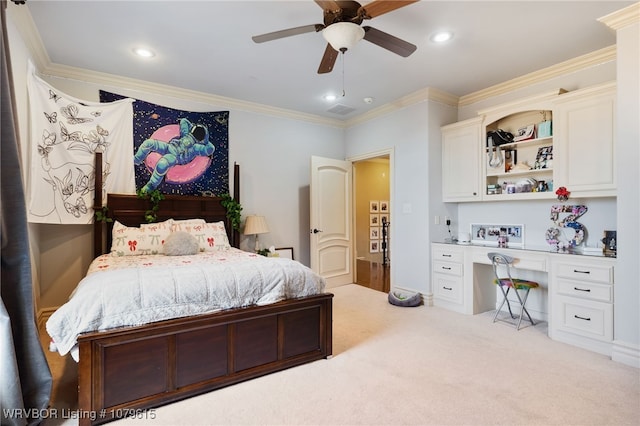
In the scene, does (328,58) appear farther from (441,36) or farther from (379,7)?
(441,36)

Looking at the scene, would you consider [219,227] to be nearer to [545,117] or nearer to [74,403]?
[74,403]

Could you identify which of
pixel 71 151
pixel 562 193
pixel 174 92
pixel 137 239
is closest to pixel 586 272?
pixel 562 193

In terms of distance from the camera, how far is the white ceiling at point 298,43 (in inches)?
98.3

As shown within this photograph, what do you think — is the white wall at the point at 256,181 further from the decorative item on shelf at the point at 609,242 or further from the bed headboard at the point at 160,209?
the decorative item on shelf at the point at 609,242

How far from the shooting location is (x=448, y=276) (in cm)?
402

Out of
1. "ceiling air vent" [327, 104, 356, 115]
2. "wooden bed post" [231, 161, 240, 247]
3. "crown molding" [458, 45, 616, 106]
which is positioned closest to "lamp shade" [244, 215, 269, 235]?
"wooden bed post" [231, 161, 240, 247]

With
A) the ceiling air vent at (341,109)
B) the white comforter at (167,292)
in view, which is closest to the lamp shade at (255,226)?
the white comforter at (167,292)

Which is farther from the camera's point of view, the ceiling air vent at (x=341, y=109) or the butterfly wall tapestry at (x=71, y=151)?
the ceiling air vent at (x=341, y=109)

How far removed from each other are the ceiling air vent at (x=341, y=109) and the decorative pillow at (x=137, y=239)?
282 centimetres

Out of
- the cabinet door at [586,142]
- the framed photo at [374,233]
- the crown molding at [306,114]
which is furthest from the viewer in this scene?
the framed photo at [374,233]

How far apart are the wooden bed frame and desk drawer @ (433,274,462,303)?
2015 mm

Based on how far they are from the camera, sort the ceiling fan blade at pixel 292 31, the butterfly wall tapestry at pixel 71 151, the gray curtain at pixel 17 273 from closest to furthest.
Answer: the gray curtain at pixel 17 273 → the ceiling fan blade at pixel 292 31 → the butterfly wall tapestry at pixel 71 151

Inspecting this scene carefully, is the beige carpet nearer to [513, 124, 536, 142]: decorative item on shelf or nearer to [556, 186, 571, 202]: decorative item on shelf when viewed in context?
[556, 186, 571, 202]: decorative item on shelf

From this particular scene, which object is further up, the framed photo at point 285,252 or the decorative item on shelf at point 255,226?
the decorative item on shelf at point 255,226
